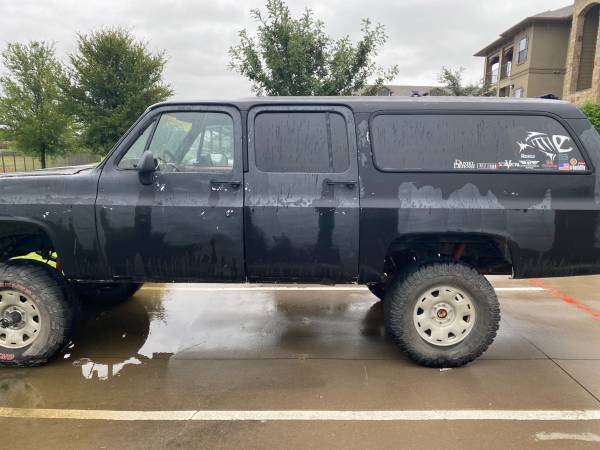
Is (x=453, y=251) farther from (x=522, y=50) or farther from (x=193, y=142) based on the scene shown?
(x=522, y=50)

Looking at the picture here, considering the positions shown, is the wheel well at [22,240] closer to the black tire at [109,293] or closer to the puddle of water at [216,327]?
the black tire at [109,293]

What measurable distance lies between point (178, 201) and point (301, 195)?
954mm

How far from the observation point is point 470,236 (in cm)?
359

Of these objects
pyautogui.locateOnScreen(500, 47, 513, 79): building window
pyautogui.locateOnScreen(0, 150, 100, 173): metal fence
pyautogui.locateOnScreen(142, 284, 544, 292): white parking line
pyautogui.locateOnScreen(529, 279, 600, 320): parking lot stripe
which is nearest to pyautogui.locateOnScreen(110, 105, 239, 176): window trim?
pyautogui.locateOnScreen(142, 284, 544, 292): white parking line

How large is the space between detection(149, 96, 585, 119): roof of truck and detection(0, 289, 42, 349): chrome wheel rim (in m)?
1.95

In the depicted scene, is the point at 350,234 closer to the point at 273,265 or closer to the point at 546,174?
the point at 273,265

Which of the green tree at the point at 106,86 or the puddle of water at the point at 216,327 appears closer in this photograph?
the puddle of water at the point at 216,327

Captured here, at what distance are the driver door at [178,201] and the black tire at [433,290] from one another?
130 cm

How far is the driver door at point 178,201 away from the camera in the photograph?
11.6 feet

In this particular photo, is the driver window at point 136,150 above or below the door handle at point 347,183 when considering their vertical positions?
above

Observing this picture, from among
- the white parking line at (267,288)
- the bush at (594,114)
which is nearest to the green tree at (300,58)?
the white parking line at (267,288)

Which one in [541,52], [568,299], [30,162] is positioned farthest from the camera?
[541,52]

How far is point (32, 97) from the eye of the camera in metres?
16.0

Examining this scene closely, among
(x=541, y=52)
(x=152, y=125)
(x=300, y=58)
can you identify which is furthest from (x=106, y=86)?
(x=541, y=52)
